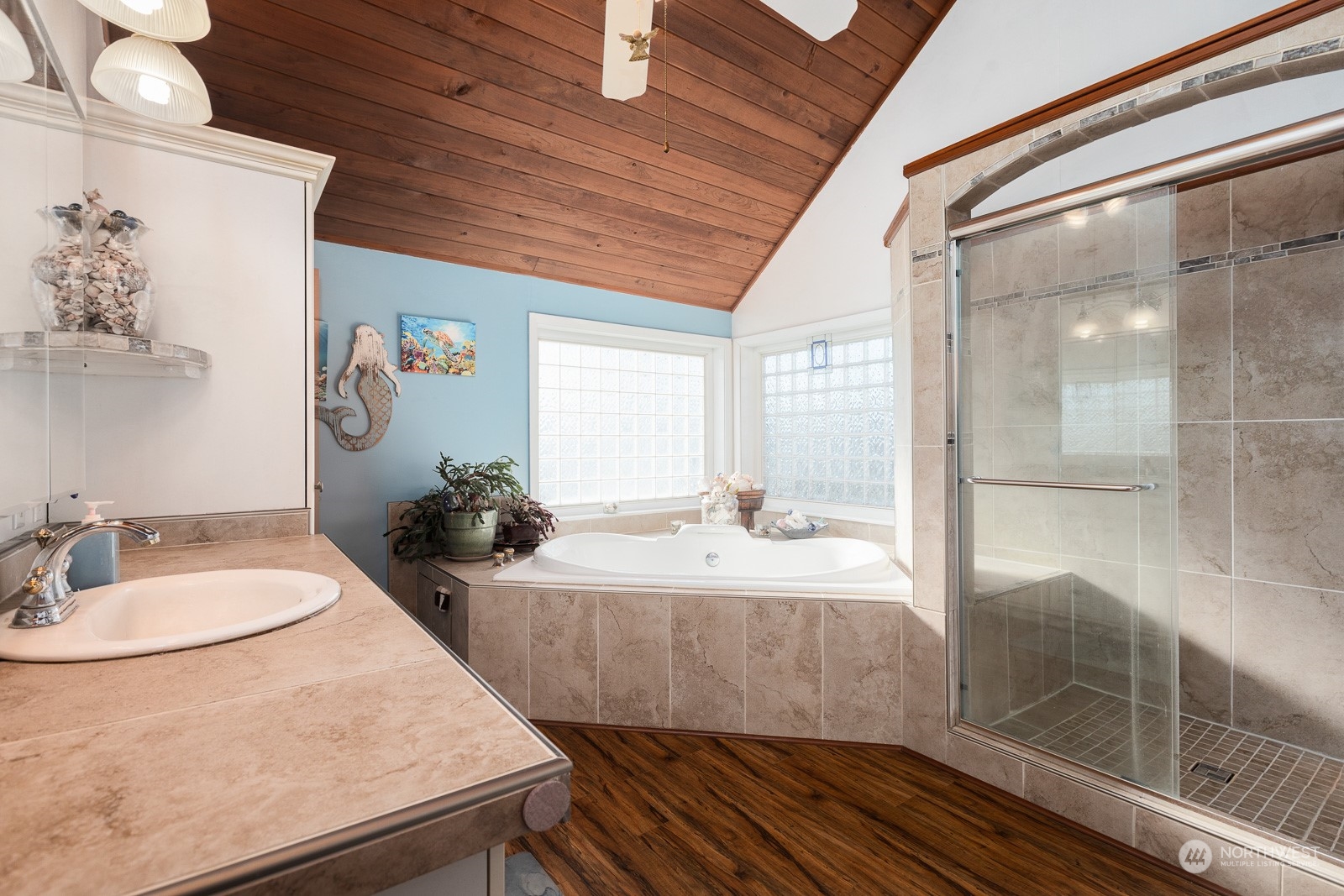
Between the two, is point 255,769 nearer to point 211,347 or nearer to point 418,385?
point 211,347

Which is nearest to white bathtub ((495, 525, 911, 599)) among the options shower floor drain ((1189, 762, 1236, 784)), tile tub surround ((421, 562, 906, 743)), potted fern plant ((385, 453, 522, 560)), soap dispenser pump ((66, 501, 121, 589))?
tile tub surround ((421, 562, 906, 743))

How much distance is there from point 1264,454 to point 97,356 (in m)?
3.51

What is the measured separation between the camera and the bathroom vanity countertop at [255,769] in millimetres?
464

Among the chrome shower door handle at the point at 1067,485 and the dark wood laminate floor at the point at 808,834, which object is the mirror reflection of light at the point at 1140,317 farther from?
the dark wood laminate floor at the point at 808,834

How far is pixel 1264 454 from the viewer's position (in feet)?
7.11

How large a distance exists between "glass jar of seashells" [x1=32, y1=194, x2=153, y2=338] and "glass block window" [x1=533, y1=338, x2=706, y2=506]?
2.05 m

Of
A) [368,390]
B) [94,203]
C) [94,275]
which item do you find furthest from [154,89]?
[368,390]

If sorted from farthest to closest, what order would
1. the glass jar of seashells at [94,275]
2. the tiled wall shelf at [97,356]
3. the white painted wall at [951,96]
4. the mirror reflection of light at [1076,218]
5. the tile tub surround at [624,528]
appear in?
the tile tub surround at [624,528], the white painted wall at [951,96], the mirror reflection of light at [1076,218], the glass jar of seashells at [94,275], the tiled wall shelf at [97,356]

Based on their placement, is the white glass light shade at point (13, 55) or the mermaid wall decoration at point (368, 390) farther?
the mermaid wall decoration at point (368, 390)

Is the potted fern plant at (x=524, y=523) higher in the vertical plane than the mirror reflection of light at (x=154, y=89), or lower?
lower

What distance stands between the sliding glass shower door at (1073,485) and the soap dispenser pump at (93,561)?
227 centimetres

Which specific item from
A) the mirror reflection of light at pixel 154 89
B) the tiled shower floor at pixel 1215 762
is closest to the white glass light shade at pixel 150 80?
the mirror reflection of light at pixel 154 89

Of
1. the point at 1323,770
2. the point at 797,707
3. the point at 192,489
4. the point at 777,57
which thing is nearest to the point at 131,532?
the point at 192,489

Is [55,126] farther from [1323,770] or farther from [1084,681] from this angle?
[1323,770]
